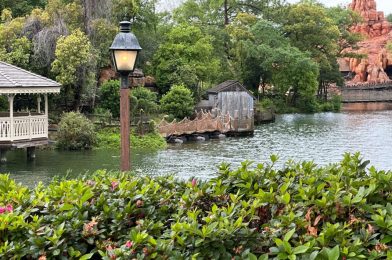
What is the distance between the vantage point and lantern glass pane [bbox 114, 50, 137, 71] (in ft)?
22.0

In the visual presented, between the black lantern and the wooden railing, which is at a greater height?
the black lantern

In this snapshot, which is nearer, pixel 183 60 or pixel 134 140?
pixel 134 140

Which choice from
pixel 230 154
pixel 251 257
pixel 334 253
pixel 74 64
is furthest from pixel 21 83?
pixel 334 253

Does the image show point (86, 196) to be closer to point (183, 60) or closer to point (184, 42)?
point (183, 60)

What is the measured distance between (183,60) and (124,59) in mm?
25605

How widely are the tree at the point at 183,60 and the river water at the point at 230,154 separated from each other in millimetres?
5033

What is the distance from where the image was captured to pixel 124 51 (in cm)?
671

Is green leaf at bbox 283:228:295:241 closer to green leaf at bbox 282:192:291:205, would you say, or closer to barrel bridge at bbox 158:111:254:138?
green leaf at bbox 282:192:291:205

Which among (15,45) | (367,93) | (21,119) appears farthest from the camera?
(367,93)

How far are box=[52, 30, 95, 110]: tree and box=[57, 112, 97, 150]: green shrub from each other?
297cm

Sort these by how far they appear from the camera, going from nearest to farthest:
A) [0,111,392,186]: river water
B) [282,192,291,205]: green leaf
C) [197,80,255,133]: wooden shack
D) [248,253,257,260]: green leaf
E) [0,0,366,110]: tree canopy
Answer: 1. [248,253,257,260]: green leaf
2. [282,192,291,205]: green leaf
3. [0,111,392,186]: river water
4. [0,0,366,110]: tree canopy
5. [197,80,255,133]: wooden shack

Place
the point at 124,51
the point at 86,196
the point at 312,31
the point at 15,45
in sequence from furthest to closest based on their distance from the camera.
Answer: the point at 312,31 < the point at 15,45 < the point at 124,51 < the point at 86,196

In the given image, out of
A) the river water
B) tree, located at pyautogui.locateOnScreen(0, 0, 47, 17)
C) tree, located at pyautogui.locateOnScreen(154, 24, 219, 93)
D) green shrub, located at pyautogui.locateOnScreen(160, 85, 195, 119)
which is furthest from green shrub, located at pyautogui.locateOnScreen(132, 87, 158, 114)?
tree, located at pyautogui.locateOnScreen(0, 0, 47, 17)

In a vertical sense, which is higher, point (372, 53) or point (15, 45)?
point (372, 53)
